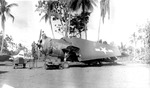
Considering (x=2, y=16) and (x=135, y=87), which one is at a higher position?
(x=2, y=16)

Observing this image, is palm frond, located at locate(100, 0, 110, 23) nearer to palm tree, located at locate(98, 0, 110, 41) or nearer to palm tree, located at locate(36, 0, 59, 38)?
palm tree, located at locate(98, 0, 110, 41)

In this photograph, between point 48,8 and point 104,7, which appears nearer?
point 104,7

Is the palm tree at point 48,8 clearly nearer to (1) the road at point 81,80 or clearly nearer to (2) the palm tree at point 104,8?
(2) the palm tree at point 104,8

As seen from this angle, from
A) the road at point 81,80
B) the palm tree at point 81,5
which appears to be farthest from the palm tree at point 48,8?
the road at point 81,80

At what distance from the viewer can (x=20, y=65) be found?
2248cm

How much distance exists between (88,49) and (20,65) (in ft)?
25.2

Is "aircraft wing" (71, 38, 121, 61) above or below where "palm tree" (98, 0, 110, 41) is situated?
below

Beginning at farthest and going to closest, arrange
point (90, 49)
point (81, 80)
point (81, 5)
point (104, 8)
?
point (81, 5) < point (104, 8) < point (90, 49) < point (81, 80)

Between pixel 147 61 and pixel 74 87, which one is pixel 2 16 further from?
pixel 74 87

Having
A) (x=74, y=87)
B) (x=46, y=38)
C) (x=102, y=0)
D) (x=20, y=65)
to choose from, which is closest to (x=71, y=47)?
(x=46, y=38)

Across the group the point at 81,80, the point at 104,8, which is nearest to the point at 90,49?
the point at 81,80

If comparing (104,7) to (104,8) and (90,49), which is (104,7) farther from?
(90,49)

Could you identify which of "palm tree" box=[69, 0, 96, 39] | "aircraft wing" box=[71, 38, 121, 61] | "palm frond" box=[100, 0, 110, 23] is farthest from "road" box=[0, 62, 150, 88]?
"palm tree" box=[69, 0, 96, 39]

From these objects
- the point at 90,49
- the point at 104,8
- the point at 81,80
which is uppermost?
the point at 104,8
